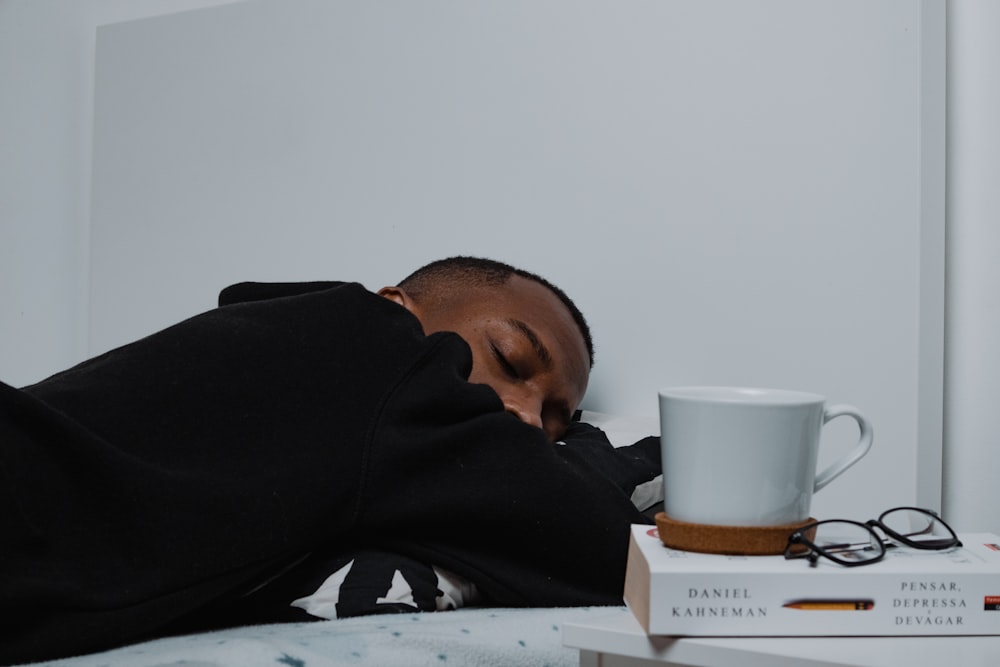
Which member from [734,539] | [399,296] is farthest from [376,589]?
[399,296]

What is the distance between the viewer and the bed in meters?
0.62

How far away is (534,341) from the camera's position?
1069mm

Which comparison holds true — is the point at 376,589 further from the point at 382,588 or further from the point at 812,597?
the point at 812,597

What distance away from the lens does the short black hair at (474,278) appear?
1.21 meters

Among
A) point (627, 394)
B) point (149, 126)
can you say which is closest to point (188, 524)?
point (627, 394)

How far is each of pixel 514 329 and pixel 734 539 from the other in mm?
529

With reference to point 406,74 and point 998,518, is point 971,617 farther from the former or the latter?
point 406,74

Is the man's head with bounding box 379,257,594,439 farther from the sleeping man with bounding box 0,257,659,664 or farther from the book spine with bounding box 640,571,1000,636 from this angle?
the book spine with bounding box 640,571,1000,636

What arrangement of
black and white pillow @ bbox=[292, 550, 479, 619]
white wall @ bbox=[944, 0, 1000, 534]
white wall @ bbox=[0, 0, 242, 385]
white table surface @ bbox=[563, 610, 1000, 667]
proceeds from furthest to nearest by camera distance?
white wall @ bbox=[0, 0, 242, 385], white wall @ bbox=[944, 0, 1000, 534], black and white pillow @ bbox=[292, 550, 479, 619], white table surface @ bbox=[563, 610, 1000, 667]

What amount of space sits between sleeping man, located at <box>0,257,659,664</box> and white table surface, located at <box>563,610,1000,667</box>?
0.26 meters

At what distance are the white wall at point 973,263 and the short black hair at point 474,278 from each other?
0.46 metres

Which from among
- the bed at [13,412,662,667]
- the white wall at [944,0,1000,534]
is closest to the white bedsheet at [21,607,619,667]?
the bed at [13,412,662,667]

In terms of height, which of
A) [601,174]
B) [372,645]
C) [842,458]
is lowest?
[372,645]

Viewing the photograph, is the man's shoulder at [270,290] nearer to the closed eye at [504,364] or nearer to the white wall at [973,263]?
the closed eye at [504,364]
